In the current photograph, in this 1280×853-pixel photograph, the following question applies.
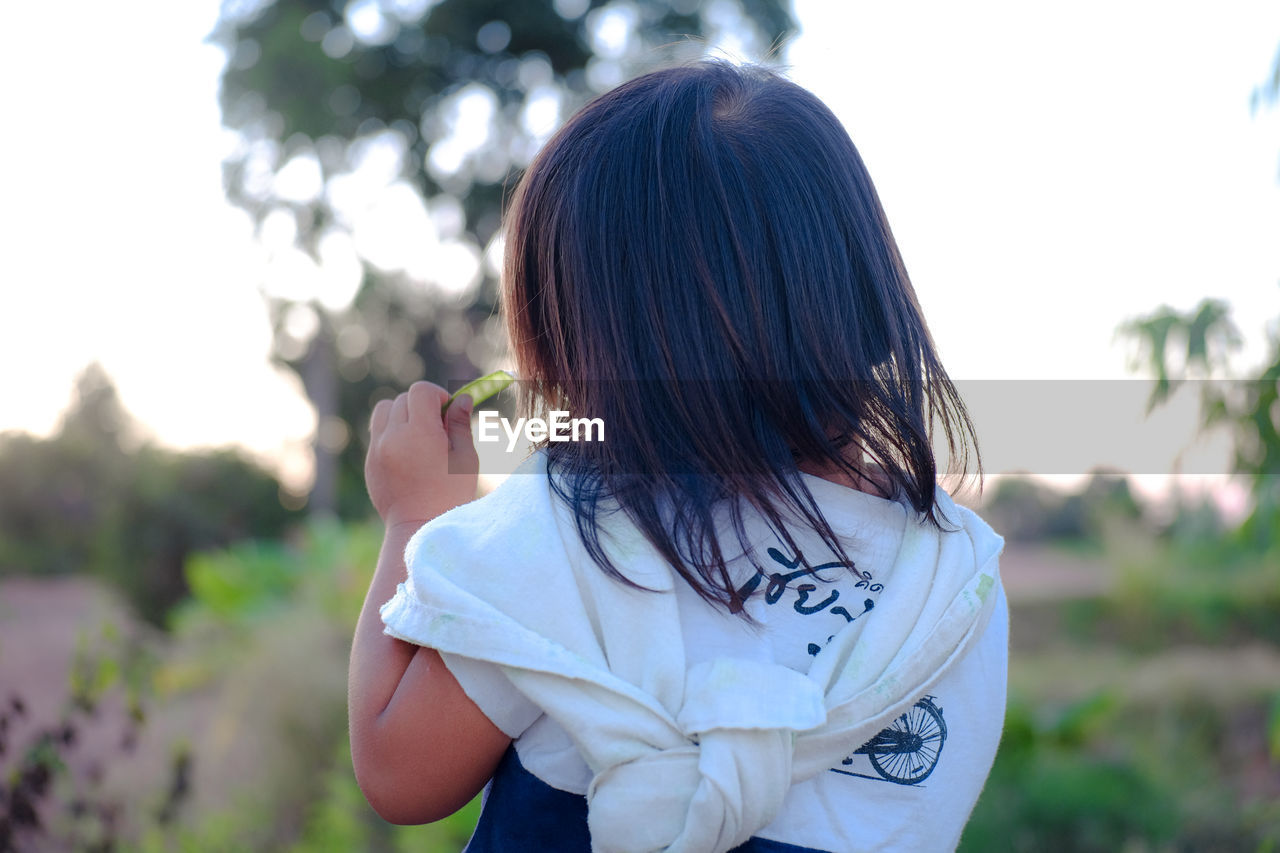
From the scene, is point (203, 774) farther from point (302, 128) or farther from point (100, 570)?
point (302, 128)

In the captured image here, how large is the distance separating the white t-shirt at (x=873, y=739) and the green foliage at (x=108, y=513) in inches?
321

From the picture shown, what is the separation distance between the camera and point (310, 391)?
1407 cm

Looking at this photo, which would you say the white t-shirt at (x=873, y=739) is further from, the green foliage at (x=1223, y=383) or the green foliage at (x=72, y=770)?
the green foliage at (x=72, y=770)

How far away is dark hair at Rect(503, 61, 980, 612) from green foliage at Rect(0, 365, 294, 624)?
8.15 metres

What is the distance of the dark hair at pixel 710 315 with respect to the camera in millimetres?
948

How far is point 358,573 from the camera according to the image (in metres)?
5.89

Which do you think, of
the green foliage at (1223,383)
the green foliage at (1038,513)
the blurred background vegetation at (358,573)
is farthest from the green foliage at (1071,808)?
the green foliage at (1038,513)

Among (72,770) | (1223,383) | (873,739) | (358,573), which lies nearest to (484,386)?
(873,739)

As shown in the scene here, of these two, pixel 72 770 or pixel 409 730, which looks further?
pixel 72 770

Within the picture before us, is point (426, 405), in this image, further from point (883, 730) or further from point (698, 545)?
point (883, 730)

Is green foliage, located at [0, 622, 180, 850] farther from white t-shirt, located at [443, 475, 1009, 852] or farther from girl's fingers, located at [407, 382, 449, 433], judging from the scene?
white t-shirt, located at [443, 475, 1009, 852]

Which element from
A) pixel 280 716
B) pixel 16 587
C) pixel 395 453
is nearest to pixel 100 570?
pixel 16 587

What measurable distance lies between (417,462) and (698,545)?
38 centimetres

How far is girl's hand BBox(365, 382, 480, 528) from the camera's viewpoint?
43.4 inches
